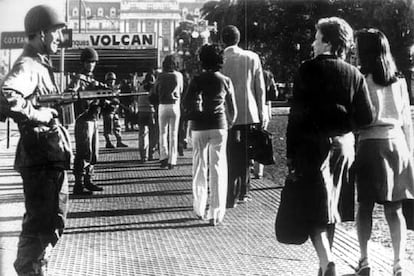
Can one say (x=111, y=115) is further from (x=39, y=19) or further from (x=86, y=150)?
(x=39, y=19)

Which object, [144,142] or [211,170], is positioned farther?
[144,142]

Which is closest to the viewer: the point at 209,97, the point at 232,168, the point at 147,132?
the point at 209,97

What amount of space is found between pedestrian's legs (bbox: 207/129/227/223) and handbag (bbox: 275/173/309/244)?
138 cm

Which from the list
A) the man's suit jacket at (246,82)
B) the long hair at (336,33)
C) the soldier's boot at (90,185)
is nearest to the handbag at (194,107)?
the man's suit jacket at (246,82)

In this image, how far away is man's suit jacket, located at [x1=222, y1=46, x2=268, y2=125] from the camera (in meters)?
5.20

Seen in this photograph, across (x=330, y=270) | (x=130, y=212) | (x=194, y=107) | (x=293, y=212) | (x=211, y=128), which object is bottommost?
(x=130, y=212)

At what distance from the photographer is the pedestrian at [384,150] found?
13.6 ft

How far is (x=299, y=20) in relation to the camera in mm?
4141

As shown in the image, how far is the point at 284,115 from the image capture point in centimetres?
462

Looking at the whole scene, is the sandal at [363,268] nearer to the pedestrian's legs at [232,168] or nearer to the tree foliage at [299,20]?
the tree foliage at [299,20]

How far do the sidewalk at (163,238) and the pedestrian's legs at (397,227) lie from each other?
15 centimetres

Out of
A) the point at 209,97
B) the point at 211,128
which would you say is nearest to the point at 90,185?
the point at 211,128

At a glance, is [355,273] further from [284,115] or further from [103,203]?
[103,203]

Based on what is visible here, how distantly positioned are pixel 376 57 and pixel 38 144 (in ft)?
5.68
